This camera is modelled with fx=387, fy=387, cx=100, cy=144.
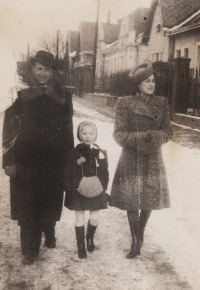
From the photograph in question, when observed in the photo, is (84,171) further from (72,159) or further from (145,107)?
(145,107)

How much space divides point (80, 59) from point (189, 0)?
45.7 inches

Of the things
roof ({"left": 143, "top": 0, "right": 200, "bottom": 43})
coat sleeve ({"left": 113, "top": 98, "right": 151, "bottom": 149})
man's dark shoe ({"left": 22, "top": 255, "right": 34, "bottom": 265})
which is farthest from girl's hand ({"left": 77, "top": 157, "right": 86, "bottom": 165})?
roof ({"left": 143, "top": 0, "right": 200, "bottom": 43})

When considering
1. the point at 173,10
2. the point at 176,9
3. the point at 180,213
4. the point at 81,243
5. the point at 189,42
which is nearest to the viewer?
the point at 81,243

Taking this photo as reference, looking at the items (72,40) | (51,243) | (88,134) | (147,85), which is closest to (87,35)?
(72,40)

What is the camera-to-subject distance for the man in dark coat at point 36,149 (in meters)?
2.73

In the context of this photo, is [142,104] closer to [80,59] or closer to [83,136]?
[83,136]

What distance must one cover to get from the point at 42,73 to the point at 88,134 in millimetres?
528

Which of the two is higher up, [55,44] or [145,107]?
[55,44]

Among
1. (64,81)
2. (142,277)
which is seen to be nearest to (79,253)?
(142,277)

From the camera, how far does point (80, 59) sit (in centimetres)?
324

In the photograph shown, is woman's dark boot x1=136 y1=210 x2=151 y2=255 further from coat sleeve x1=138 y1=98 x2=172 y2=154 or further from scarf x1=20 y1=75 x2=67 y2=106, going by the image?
scarf x1=20 y1=75 x2=67 y2=106

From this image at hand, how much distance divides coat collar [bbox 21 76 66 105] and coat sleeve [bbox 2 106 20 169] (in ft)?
0.45

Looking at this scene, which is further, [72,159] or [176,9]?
[176,9]

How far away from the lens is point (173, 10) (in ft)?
14.6
